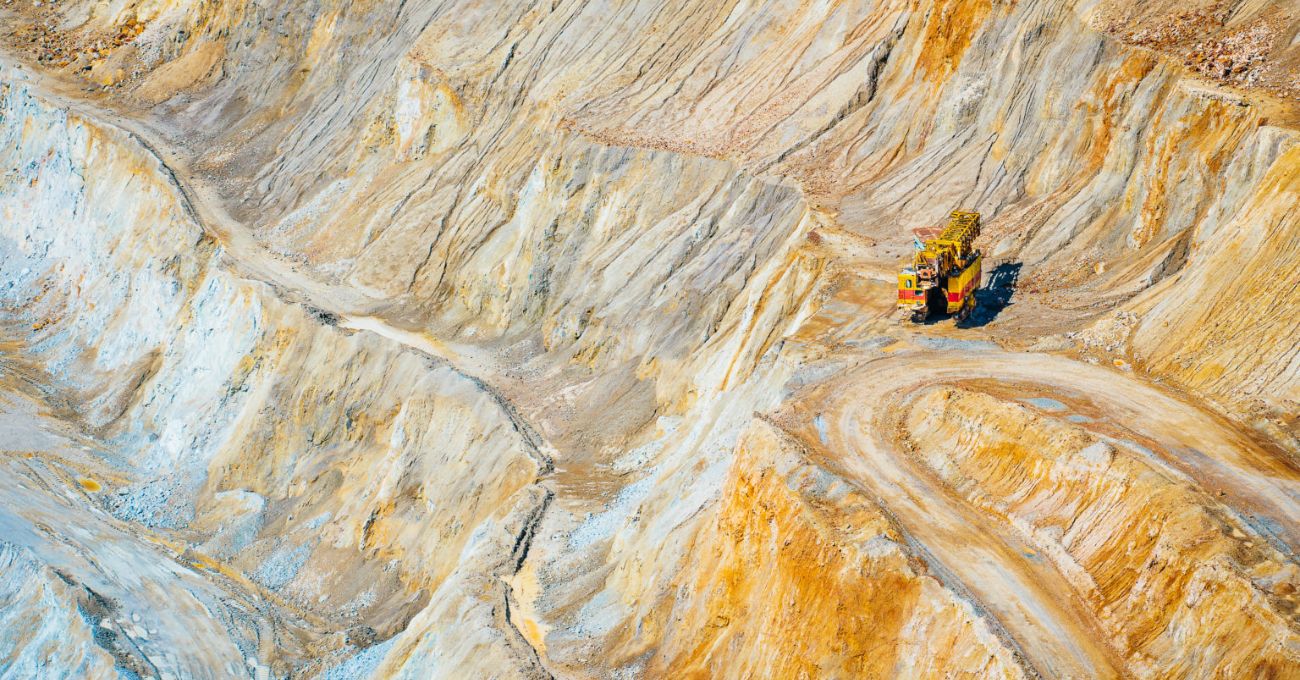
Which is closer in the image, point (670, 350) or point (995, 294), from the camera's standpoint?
point (995, 294)

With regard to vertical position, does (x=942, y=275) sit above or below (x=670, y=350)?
above

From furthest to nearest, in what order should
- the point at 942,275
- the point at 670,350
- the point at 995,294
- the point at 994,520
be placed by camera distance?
the point at 670,350 → the point at 995,294 → the point at 942,275 → the point at 994,520

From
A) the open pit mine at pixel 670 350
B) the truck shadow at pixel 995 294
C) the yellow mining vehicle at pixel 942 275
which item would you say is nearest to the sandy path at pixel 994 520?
the open pit mine at pixel 670 350

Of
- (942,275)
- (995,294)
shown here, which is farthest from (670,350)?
(942,275)

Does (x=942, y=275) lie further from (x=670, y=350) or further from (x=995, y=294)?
(x=670, y=350)

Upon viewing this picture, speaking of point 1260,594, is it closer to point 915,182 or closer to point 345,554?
point 915,182

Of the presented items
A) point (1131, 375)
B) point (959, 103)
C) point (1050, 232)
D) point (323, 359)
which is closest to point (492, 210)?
point (323, 359)
